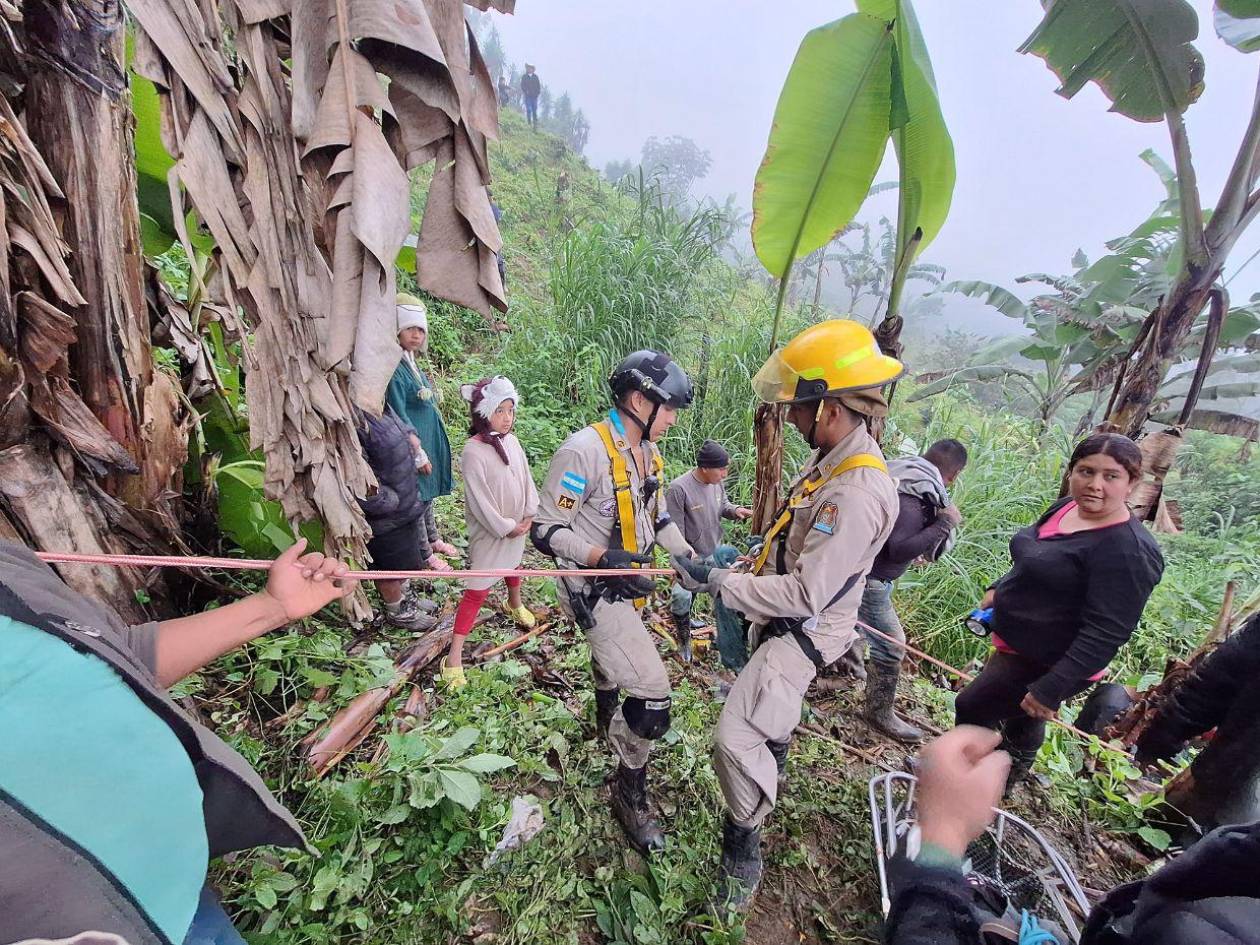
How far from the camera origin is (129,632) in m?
1.20

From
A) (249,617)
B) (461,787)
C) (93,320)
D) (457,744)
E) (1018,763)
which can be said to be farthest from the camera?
(1018,763)

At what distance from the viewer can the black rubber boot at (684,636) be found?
12.3 feet

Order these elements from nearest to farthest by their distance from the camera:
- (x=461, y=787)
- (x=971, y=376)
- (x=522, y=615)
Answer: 1. (x=461, y=787)
2. (x=522, y=615)
3. (x=971, y=376)

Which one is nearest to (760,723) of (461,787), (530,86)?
(461,787)

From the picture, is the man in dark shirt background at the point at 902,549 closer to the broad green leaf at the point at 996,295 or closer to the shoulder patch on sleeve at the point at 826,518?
the shoulder patch on sleeve at the point at 826,518

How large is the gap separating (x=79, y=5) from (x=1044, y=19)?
14.1ft

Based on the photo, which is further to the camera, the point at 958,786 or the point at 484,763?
the point at 484,763

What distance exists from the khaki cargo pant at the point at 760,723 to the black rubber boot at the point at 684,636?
1.52m

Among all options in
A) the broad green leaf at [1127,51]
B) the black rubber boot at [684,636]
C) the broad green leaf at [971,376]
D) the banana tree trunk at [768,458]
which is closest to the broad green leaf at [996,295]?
the broad green leaf at [971,376]

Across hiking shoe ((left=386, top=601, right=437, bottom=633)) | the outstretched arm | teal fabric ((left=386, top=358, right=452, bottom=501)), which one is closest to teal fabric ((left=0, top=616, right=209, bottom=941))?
the outstretched arm

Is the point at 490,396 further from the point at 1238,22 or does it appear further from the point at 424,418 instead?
the point at 1238,22

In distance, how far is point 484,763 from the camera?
2248mm

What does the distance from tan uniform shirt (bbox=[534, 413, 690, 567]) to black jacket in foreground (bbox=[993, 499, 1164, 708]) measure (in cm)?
184

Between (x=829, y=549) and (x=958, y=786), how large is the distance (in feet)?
2.90
